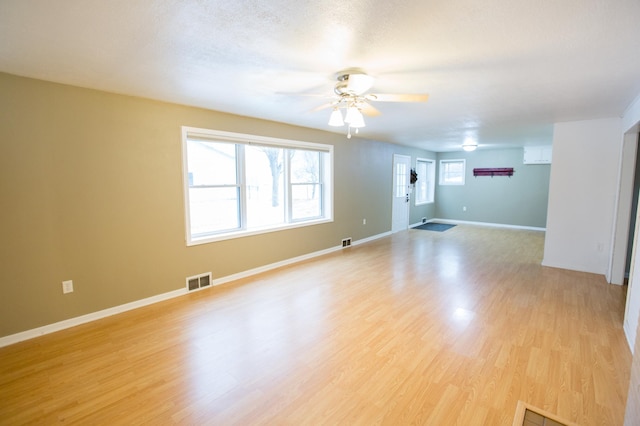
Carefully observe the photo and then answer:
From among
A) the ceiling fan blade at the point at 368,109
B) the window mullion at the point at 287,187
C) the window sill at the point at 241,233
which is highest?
the ceiling fan blade at the point at 368,109

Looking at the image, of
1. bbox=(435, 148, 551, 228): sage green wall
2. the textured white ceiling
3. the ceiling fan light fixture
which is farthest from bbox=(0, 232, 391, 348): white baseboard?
bbox=(435, 148, 551, 228): sage green wall

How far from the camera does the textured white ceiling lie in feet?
4.98

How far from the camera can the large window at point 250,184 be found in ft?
12.4

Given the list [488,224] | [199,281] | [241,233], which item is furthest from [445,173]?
[199,281]

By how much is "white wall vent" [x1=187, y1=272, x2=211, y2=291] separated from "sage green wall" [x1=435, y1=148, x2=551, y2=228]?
795 centimetres

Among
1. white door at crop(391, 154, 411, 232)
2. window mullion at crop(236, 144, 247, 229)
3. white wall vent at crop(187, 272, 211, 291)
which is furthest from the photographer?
white door at crop(391, 154, 411, 232)

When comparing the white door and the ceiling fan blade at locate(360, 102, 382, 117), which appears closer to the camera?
the ceiling fan blade at locate(360, 102, 382, 117)

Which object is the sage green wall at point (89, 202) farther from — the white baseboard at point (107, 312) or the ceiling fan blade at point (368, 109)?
the ceiling fan blade at point (368, 109)

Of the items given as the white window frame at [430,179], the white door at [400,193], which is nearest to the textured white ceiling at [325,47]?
the white door at [400,193]

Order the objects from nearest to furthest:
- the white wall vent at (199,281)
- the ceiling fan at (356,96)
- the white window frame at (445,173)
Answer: the ceiling fan at (356,96) < the white wall vent at (199,281) < the white window frame at (445,173)

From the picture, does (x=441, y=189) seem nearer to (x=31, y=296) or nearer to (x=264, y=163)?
(x=264, y=163)

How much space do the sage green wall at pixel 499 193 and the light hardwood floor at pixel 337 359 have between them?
4.68 m

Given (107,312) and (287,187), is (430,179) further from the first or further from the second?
(107,312)

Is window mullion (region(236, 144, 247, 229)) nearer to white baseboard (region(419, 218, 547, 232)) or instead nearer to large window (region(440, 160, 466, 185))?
white baseboard (region(419, 218, 547, 232))
